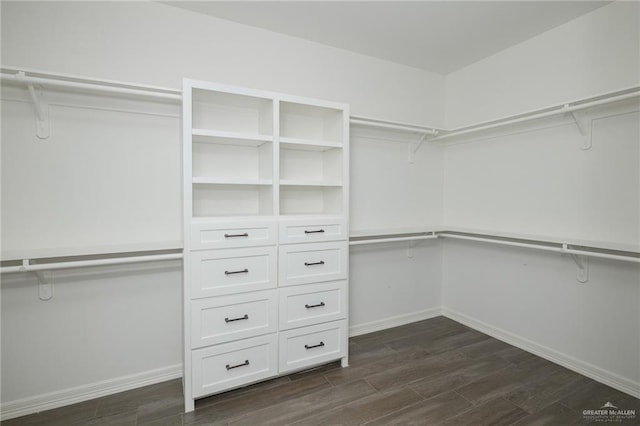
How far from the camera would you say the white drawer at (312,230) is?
2.18 m

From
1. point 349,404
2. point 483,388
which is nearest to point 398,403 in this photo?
point 349,404

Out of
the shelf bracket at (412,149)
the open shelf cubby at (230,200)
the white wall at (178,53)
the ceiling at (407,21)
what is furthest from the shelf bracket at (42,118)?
the shelf bracket at (412,149)

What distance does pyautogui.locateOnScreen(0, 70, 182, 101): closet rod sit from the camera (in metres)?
1.67

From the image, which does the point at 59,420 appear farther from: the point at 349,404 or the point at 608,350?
the point at 608,350

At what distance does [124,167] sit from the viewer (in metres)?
2.12

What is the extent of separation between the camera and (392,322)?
3.19 meters

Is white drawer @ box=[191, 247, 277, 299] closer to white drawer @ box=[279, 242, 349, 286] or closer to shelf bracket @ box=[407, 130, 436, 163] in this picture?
white drawer @ box=[279, 242, 349, 286]

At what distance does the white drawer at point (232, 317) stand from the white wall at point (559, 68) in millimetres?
2581

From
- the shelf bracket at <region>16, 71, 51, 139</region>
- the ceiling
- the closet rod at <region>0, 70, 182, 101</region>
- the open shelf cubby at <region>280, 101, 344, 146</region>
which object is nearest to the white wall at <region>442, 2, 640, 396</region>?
the ceiling

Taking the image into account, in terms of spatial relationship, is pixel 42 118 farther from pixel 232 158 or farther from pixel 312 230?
pixel 312 230

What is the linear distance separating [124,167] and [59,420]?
1559 millimetres

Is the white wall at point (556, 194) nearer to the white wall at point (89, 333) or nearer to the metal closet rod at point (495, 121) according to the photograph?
the metal closet rod at point (495, 121)

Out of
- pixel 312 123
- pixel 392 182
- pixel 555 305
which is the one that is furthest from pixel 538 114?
pixel 312 123

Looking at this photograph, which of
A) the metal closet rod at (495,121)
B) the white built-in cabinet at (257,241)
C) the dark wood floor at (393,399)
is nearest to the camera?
the dark wood floor at (393,399)
